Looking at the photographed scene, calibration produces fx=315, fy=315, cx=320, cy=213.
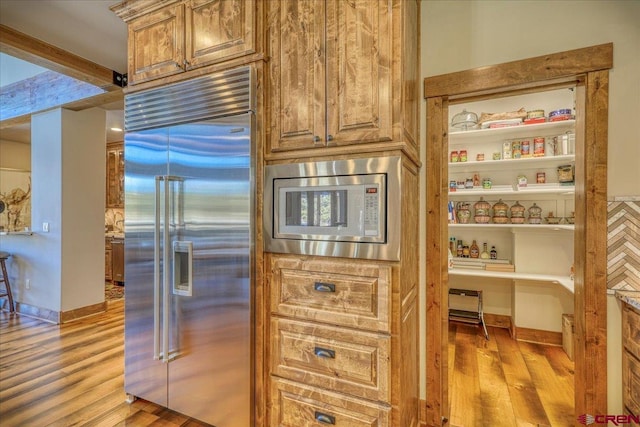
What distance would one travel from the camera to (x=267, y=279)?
1.76 metres

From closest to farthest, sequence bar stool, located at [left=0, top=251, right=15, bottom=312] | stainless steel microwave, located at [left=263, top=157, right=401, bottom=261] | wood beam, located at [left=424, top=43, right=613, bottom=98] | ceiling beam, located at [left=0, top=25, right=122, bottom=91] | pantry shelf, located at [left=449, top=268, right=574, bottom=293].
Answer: stainless steel microwave, located at [left=263, top=157, right=401, bottom=261] → wood beam, located at [left=424, top=43, right=613, bottom=98] → ceiling beam, located at [left=0, top=25, right=122, bottom=91] → pantry shelf, located at [left=449, top=268, right=574, bottom=293] → bar stool, located at [left=0, top=251, right=15, bottom=312]

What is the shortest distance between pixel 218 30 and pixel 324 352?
1.90 m

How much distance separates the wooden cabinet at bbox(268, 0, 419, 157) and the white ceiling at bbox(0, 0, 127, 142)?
5.24 feet

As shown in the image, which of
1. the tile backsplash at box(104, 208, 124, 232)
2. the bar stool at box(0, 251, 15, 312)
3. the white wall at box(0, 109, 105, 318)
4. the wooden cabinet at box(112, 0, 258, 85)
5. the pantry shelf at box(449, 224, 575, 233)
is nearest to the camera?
the wooden cabinet at box(112, 0, 258, 85)

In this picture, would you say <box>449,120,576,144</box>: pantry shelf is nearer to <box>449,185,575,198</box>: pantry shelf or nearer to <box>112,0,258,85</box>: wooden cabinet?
<box>449,185,575,198</box>: pantry shelf

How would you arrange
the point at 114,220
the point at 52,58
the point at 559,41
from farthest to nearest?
1. the point at 114,220
2. the point at 52,58
3. the point at 559,41

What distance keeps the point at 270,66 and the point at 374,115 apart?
0.70 m

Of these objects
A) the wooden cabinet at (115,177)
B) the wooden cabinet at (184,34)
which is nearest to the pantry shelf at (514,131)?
the wooden cabinet at (184,34)

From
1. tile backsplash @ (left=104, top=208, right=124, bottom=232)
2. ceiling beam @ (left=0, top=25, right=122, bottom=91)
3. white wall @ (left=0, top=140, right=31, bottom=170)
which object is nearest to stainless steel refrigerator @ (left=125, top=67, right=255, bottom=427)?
ceiling beam @ (left=0, top=25, right=122, bottom=91)

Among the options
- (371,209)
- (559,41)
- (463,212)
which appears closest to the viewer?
(371,209)

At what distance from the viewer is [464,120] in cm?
360

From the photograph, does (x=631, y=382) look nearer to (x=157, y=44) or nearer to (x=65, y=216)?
(x=157, y=44)

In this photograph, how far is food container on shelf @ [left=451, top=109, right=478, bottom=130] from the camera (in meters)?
3.58

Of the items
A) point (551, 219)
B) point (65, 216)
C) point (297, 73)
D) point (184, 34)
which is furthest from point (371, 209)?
point (65, 216)
